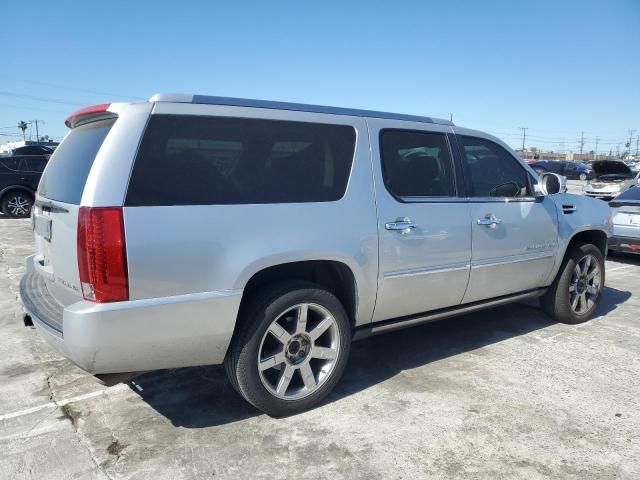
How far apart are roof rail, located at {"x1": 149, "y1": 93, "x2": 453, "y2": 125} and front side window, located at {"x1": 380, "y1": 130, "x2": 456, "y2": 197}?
0.45ft

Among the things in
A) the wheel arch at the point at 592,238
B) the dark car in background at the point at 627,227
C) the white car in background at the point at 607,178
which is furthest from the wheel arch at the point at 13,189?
the white car in background at the point at 607,178

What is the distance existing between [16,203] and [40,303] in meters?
12.0

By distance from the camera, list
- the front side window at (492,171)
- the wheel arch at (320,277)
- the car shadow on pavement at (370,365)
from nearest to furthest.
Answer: the wheel arch at (320,277)
the car shadow on pavement at (370,365)
the front side window at (492,171)

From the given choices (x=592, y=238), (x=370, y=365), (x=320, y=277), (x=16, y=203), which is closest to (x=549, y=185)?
(x=592, y=238)

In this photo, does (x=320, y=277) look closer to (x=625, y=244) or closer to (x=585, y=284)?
(x=585, y=284)

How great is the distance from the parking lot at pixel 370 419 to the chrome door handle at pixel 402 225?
1137mm

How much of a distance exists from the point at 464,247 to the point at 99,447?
278cm

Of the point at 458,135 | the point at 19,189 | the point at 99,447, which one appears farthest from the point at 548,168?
the point at 99,447

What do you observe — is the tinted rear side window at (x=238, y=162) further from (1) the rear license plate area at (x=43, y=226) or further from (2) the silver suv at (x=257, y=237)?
(1) the rear license plate area at (x=43, y=226)

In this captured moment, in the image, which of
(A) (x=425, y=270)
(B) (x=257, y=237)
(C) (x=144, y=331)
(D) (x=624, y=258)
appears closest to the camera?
(C) (x=144, y=331)

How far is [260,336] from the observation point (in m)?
3.02

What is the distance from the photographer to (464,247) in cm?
393

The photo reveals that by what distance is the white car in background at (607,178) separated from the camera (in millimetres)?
16281

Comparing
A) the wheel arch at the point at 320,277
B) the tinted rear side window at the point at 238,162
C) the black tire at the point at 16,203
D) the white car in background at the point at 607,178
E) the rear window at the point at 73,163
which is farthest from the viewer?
the white car in background at the point at 607,178
